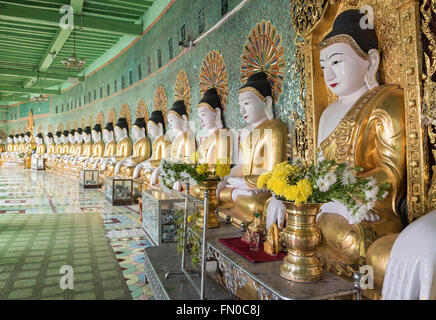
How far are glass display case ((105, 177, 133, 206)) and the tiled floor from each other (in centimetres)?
19

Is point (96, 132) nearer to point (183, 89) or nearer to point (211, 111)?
point (183, 89)

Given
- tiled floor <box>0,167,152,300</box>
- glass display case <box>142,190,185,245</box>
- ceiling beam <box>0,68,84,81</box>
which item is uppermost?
ceiling beam <box>0,68,84,81</box>

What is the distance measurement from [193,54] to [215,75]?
0.99 meters

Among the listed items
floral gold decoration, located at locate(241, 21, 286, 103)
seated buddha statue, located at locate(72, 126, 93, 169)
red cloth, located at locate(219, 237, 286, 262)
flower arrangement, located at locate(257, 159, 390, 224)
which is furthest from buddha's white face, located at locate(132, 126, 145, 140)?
flower arrangement, located at locate(257, 159, 390, 224)

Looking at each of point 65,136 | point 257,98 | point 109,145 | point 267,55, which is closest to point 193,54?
point 267,55

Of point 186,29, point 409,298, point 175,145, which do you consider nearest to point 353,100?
point 409,298

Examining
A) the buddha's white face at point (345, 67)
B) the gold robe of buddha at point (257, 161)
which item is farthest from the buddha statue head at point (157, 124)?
the buddha's white face at point (345, 67)

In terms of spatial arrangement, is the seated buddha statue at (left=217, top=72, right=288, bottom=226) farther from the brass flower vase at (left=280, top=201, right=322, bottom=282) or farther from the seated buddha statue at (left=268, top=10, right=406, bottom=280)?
the brass flower vase at (left=280, top=201, right=322, bottom=282)

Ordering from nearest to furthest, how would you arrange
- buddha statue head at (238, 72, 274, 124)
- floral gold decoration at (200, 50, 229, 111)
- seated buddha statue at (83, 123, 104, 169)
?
1. buddha statue head at (238, 72, 274, 124)
2. floral gold decoration at (200, 50, 229, 111)
3. seated buddha statue at (83, 123, 104, 169)

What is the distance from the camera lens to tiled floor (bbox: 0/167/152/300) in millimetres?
2814

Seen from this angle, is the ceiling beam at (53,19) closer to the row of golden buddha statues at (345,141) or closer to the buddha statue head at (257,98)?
the row of golden buddha statues at (345,141)

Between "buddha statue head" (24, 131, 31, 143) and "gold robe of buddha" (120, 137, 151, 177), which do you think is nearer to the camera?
"gold robe of buddha" (120, 137, 151, 177)

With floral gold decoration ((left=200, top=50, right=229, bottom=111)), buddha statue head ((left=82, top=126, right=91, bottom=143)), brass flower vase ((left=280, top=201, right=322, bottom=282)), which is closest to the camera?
brass flower vase ((left=280, top=201, right=322, bottom=282))

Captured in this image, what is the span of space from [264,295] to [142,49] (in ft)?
25.1
